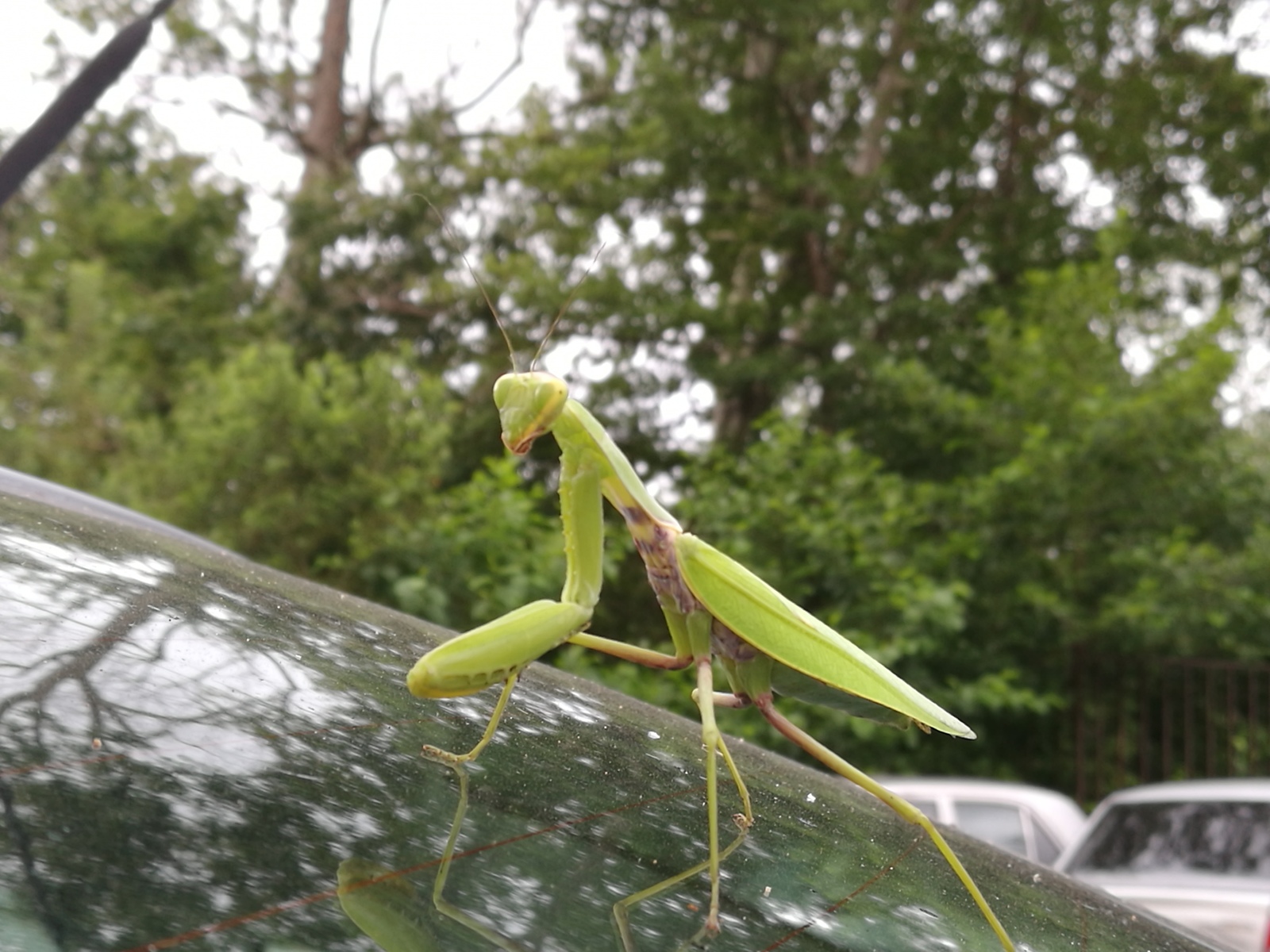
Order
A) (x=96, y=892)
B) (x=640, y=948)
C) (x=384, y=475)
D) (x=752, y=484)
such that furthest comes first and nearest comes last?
(x=752, y=484)
(x=384, y=475)
(x=640, y=948)
(x=96, y=892)

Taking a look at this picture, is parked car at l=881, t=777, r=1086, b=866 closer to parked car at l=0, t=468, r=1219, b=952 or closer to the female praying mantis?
the female praying mantis

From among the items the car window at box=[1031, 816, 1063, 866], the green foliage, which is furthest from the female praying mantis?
the green foliage

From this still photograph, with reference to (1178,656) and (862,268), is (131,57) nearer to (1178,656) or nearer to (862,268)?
(1178,656)

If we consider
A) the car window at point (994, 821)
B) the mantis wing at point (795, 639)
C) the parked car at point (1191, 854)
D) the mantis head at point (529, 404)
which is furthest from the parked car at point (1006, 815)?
the mantis head at point (529, 404)

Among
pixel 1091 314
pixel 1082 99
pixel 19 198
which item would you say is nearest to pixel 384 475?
pixel 1091 314

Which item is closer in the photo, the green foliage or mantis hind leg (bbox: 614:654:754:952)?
mantis hind leg (bbox: 614:654:754:952)

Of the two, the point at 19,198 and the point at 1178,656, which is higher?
the point at 19,198
